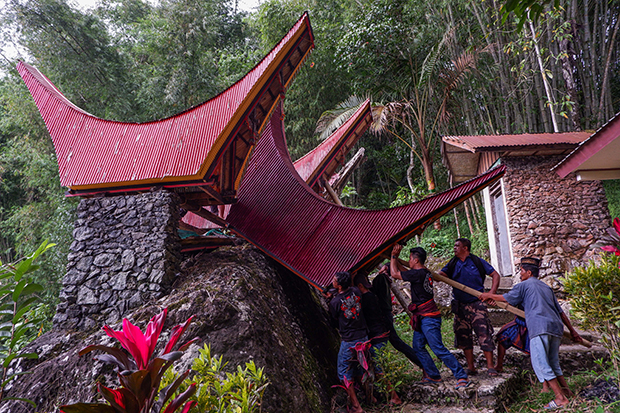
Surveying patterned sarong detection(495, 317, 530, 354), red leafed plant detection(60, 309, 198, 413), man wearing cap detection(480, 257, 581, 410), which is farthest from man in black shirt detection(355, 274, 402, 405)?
red leafed plant detection(60, 309, 198, 413)

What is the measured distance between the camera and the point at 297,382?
3.59 metres

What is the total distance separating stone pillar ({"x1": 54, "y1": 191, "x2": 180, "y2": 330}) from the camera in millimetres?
4145

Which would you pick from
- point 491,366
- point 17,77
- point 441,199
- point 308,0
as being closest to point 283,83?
point 441,199

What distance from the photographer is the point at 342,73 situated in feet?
43.9

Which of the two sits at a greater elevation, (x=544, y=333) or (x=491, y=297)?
(x=491, y=297)

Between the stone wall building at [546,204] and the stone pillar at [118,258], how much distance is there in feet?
16.5

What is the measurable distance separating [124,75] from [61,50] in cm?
186

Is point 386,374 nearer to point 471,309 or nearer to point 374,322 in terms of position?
point 374,322

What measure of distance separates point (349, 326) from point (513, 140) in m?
4.99

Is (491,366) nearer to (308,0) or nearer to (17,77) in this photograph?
(308,0)

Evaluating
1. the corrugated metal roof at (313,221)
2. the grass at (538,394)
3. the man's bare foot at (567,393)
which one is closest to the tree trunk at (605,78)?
the corrugated metal roof at (313,221)

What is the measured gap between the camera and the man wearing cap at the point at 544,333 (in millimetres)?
3301

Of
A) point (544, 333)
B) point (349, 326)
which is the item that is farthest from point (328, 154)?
point (544, 333)

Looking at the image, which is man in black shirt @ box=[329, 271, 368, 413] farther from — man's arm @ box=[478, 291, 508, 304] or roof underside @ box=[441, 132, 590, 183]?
roof underside @ box=[441, 132, 590, 183]
